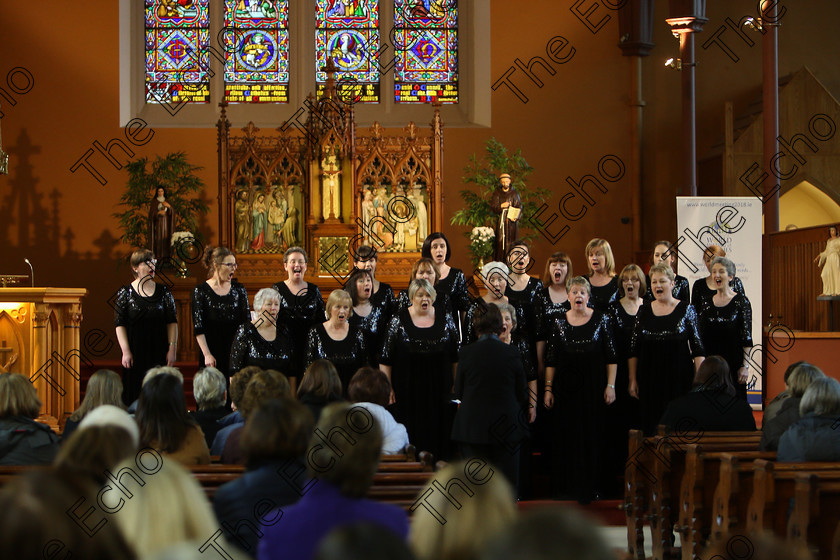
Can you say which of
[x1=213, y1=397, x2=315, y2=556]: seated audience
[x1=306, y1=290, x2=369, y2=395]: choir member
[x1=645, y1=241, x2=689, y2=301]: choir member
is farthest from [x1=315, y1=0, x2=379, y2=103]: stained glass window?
[x1=213, y1=397, x2=315, y2=556]: seated audience

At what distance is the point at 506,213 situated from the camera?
9.90m

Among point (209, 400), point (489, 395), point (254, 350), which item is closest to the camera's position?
point (209, 400)

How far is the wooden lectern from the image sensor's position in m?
6.82

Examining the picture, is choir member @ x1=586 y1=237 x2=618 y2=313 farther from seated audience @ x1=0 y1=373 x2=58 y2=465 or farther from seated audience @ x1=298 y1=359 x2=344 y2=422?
seated audience @ x1=0 y1=373 x2=58 y2=465

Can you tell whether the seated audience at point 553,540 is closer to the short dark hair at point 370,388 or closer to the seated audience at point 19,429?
the seated audience at point 19,429

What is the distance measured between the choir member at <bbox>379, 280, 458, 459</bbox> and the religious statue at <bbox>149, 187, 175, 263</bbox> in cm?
492

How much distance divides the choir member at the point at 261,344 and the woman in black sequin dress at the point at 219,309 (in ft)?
1.46

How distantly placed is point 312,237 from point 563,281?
4.11 m

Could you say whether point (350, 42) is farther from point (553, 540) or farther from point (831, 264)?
point (553, 540)

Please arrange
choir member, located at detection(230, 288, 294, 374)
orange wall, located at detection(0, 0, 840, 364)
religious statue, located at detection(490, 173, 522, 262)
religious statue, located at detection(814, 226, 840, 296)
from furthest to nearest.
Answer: orange wall, located at detection(0, 0, 840, 364) < religious statue, located at detection(490, 173, 522, 262) < religious statue, located at detection(814, 226, 840, 296) < choir member, located at detection(230, 288, 294, 374)

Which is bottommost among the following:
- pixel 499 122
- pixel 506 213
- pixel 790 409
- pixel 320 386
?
pixel 790 409

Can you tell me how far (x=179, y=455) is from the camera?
369 cm

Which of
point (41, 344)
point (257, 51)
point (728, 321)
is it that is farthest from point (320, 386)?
point (257, 51)

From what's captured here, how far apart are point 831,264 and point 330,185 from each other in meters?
4.80
